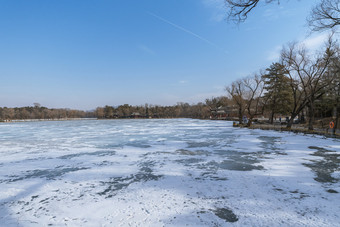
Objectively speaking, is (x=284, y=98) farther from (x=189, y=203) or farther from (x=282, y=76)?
(x=189, y=203)

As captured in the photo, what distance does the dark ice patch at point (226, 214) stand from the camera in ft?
9.95

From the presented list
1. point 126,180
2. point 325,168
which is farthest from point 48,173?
point 325,168

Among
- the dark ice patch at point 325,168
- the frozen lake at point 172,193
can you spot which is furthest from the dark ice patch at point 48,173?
the dark ice patch at point 325,168

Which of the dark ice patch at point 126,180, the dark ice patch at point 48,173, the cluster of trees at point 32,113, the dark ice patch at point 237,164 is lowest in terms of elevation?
the dark ice patch at point 48,173

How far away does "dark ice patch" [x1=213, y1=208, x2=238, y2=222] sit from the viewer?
3.03 meters

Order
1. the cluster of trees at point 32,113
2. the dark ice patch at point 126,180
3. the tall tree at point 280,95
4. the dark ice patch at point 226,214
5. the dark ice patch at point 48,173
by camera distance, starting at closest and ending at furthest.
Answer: the dark ice patch at point 226,214 → the dark ice patch at point 126,180 → the dark ice patch at point 48,173 → the tall tree at point 280,95 → the cluster of trees at point 32,113

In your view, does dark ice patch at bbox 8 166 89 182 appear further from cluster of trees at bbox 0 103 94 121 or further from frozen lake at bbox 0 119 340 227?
cluster of trees at bbox 0 103 94 121

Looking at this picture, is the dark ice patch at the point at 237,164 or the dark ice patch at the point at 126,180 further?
the dark ice patch at the point at 237,164

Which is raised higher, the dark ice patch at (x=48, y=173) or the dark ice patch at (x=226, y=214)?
the dark ice patch at (x=226, y=214)

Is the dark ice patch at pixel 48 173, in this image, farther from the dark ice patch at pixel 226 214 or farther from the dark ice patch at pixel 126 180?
the dark ice patch at pixel 226 214

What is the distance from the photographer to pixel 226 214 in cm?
319

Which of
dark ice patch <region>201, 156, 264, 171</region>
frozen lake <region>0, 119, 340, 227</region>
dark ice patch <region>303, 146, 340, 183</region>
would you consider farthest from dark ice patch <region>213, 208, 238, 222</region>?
dark ice patch <region>303, 146, 340, 183</region>

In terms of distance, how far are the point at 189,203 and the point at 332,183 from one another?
152 inches

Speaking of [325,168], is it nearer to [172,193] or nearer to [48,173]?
[172,193]
